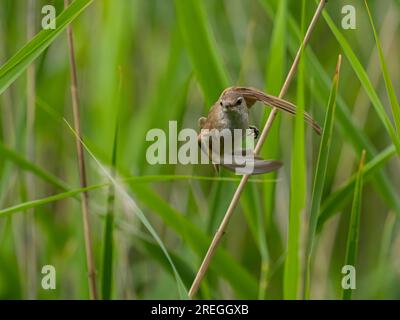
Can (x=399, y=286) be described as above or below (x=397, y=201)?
below

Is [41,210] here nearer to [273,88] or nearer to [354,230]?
[273,88]

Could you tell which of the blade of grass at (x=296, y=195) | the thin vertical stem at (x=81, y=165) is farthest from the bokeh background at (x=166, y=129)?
the blade of grass at (x=296, y=195)

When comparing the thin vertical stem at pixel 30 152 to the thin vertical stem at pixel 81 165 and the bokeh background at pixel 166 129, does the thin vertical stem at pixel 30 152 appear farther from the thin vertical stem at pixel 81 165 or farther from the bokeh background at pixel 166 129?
the thin vertical stem at pixel 81 165

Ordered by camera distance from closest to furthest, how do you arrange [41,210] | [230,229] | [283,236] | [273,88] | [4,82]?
[4,82] → [273,88] → [41,210] → [283,236] → [230,229]

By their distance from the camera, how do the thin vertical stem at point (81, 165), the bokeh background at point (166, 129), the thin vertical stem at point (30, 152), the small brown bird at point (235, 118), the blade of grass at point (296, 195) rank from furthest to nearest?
the thin vertical stem at point (30, 152)
the bokeh background at point (166, 129)
the thin vertical stem at point (81, 165)
the blade of grass at point (296, 195)
the small brown bird at point (235, 118)

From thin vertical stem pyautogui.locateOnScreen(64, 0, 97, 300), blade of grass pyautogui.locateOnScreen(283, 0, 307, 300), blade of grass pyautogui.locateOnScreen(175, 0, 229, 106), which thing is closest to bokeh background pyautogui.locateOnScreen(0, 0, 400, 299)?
blade of grass pyautogui.locateOnScreen(175, 0, 229, 106)

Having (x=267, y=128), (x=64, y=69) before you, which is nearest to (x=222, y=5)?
(x=64, y=69)
